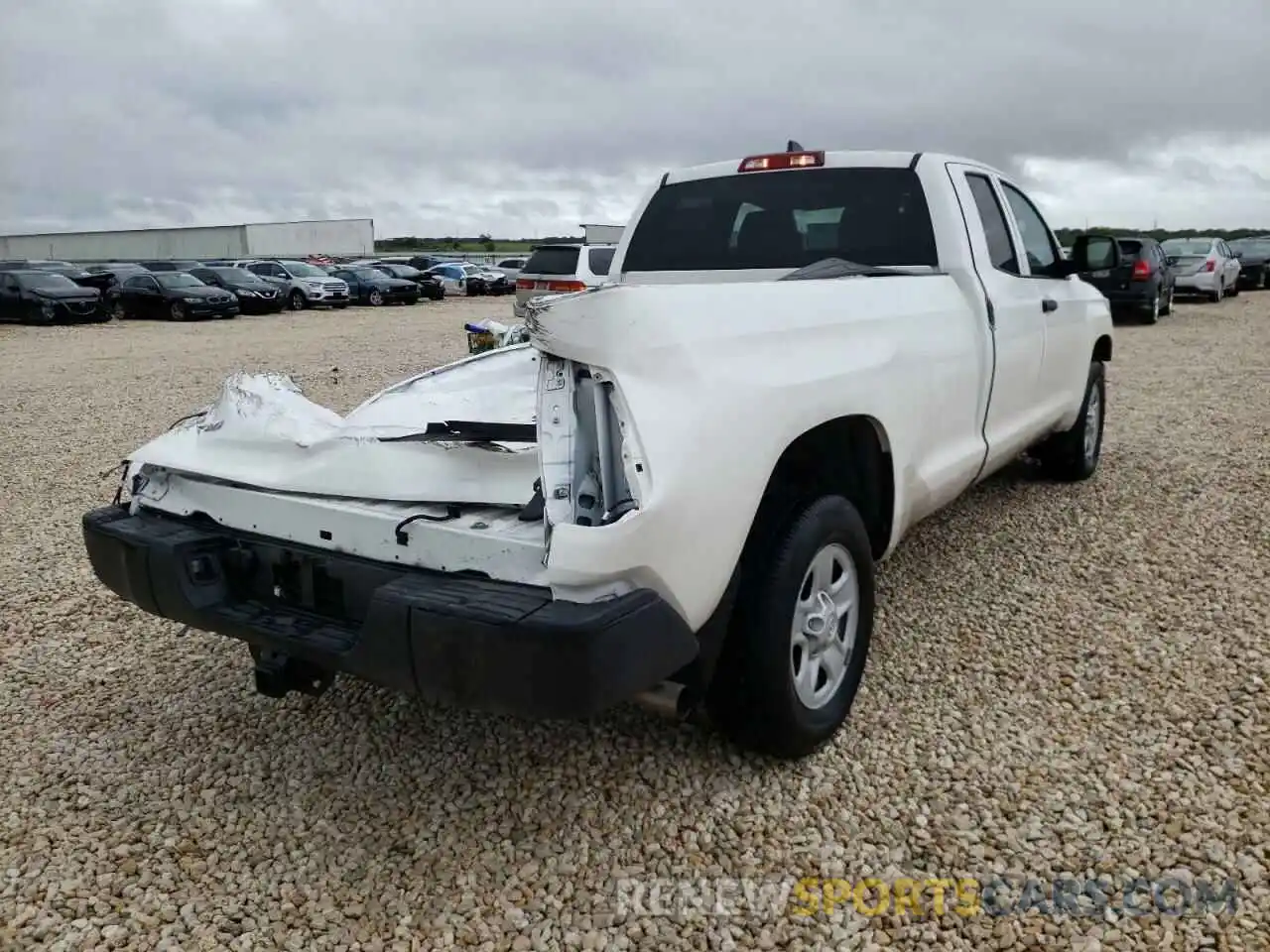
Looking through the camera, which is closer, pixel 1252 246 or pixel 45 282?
pixel 45 282

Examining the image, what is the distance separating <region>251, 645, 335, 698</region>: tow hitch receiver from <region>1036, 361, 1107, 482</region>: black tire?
460 cm

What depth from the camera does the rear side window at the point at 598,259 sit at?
553 inches

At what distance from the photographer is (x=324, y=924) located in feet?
7.93

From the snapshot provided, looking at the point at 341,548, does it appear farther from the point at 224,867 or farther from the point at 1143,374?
the point at 1143,374

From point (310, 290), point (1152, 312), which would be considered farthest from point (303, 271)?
point (1152, 312)

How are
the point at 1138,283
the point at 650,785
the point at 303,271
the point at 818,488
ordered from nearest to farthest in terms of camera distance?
the point at 650,785, the point at 818,488, the point at 1138,283, the point at 303,271

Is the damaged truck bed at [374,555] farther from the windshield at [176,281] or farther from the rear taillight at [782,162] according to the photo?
the windshield at [176,281]

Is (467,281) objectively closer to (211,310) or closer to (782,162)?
(211,310)

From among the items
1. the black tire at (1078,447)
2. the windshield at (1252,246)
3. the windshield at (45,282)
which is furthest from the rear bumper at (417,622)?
the windshield at (1252,246)

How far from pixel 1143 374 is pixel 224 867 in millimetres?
11002

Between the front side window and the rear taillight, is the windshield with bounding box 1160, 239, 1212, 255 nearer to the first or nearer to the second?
the front side window

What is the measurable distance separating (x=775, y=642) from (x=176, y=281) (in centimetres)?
2575

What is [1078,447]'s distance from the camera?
594 cm

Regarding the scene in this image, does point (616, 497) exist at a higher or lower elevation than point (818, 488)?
higher
